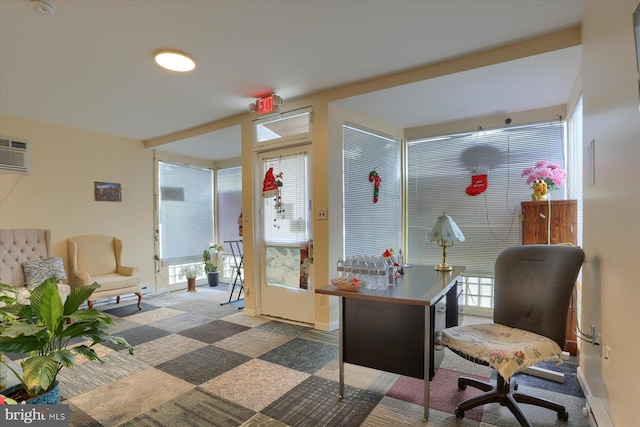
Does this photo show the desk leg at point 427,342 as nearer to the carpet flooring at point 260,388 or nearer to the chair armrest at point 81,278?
the carpet flooring at point 260,388

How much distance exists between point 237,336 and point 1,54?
3362mm

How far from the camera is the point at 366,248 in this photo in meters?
4.07

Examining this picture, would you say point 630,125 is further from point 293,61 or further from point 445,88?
point 293,61

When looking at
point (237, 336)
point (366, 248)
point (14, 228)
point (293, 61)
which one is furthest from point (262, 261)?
point (14, 228)

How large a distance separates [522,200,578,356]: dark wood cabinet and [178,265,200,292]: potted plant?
17.5 ft

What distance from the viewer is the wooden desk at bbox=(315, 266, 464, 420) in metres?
1.94

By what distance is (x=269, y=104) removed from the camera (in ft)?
11.7

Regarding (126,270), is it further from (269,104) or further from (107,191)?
(269,104)

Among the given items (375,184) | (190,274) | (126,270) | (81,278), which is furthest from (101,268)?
(375,184)

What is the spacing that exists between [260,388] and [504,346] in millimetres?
1743

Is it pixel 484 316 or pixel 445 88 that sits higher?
pixel 445 88

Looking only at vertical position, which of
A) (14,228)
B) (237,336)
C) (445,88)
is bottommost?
(237,336)

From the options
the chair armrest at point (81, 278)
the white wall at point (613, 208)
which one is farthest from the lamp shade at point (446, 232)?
the chair armrest at point (81, 278)

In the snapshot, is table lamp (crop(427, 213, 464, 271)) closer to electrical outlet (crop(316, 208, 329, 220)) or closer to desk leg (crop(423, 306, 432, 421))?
desk leg (crop(423, 306, 432, 421))
